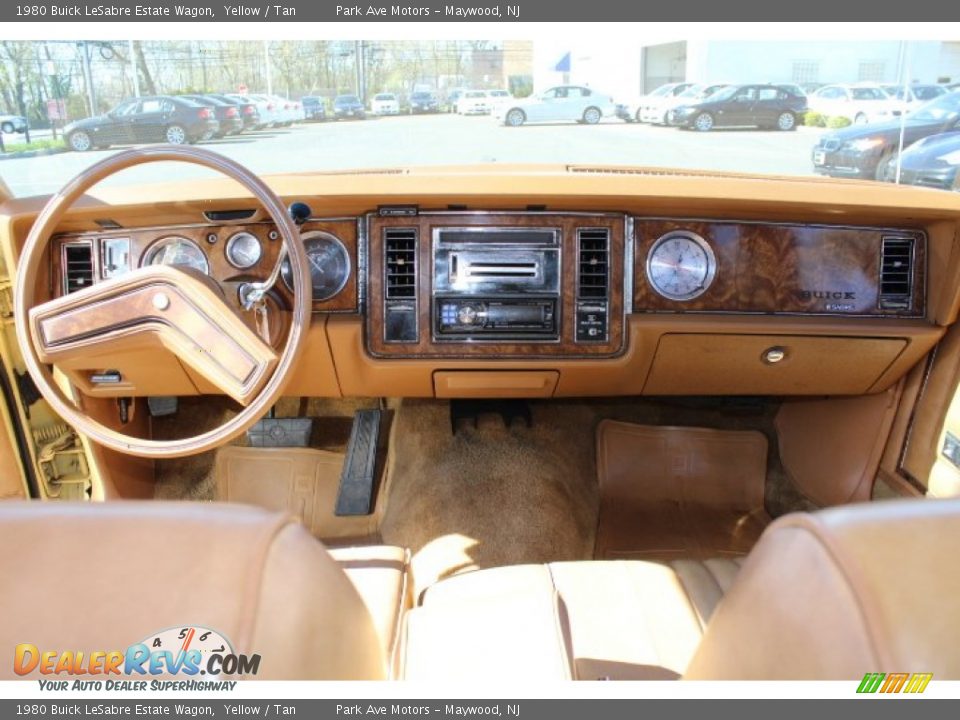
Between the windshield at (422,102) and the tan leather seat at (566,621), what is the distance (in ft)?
4.21

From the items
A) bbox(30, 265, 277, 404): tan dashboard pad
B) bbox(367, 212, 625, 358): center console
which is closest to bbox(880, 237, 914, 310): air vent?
bbox(367, 212, 625, 358): center console

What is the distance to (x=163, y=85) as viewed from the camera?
8.23 feet

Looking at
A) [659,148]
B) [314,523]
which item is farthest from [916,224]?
[314,523]

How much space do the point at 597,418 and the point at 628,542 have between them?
775 millimetres

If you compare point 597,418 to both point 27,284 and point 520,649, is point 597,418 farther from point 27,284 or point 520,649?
point 27,284

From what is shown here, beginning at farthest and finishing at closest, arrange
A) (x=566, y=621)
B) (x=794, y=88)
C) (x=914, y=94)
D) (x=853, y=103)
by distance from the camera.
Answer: (x=853, y=103), (x=794, y=88), (x=914, y=94), (x=566, y=621)

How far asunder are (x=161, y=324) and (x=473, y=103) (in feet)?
6.39

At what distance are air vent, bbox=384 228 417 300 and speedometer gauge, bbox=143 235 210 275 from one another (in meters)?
0.59

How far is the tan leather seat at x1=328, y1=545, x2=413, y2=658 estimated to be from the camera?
5.63 feet

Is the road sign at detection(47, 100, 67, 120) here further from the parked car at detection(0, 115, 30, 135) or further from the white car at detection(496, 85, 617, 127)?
the white car at detection(496, 85, 617, 127)

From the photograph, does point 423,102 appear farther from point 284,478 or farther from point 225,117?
point 284,478

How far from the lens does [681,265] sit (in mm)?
2523

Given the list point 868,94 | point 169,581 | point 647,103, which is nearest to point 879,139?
point 868,94

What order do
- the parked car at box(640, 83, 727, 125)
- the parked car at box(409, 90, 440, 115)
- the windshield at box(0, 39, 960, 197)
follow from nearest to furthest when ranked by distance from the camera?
the windshield at box(0, 39, 960, 197) → the parked car at box(409, 90, 440, 115) → the parked car at box(640, 83, 727, 125)
